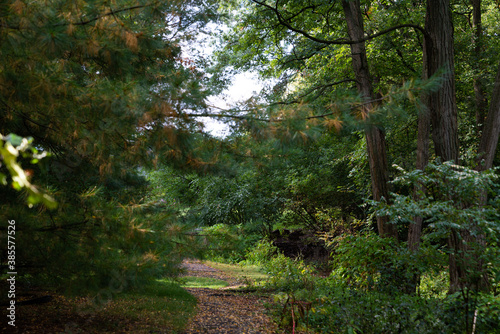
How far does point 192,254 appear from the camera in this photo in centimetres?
413

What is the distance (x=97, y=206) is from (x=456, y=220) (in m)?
3.93

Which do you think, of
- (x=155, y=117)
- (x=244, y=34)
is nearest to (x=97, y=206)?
(x=155, y=117)

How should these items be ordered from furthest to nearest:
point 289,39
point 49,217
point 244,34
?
1. point 289,39
2. point 244,34
3. point 49,217

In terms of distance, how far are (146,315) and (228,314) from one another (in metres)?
1.35

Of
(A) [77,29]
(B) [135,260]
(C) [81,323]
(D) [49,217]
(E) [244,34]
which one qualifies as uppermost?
(E) [244,34]

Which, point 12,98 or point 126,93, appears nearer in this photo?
point 12,98

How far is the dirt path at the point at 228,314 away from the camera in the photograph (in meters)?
5.10

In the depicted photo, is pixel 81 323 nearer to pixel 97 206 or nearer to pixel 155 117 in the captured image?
pixel 97 206

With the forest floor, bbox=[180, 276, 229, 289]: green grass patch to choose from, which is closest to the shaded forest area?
the forest floor

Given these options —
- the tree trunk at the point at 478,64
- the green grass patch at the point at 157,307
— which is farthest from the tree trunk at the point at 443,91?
the tree trunk at the point at 478,64

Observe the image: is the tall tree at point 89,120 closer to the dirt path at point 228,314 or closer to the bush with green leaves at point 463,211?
the dirt path at point 228,314

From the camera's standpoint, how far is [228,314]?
19.1 feet

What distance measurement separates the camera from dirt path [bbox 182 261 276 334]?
510cm

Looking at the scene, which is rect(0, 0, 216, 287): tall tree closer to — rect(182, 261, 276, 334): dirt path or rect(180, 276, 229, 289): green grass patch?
rect(182, 261, 276, 334): dirt path
